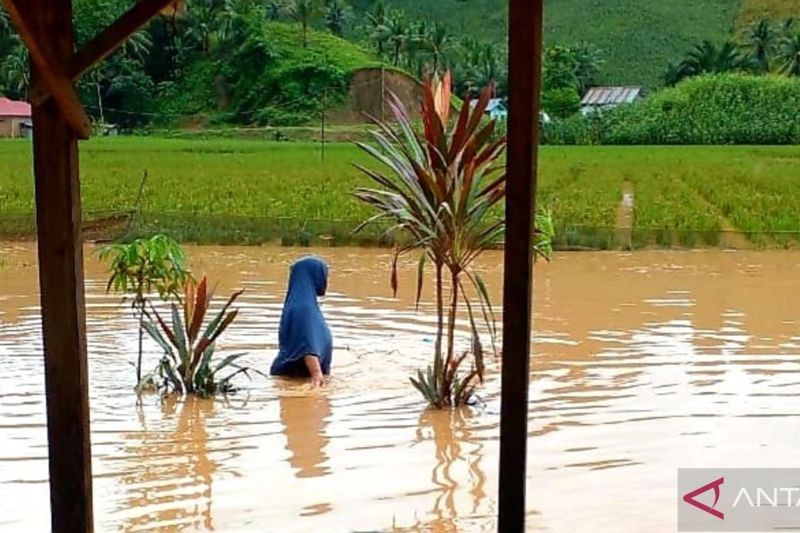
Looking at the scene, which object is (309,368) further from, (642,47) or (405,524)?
(642,47)

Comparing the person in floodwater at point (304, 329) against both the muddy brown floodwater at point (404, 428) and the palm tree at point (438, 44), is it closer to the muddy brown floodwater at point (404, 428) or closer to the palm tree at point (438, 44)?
the muddy brown floodwater at point (404, 428)

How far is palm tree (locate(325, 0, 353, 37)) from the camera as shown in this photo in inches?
1243

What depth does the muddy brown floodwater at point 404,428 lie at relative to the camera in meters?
3.83

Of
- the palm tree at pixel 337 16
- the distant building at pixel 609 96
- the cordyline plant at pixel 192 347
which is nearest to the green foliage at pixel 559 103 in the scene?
the distant building at pixel 609 96

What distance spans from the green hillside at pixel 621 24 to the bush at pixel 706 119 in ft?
26.4

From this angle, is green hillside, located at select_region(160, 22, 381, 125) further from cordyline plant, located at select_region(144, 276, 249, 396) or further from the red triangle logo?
the red triangle logo

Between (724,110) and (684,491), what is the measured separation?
2093 cm

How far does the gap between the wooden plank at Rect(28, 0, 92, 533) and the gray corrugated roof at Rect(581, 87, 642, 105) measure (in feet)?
89.0

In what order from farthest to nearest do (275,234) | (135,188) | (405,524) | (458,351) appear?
(135,188) → (275,234) → (458,351) → (405,524)

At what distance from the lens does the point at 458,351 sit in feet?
21.8

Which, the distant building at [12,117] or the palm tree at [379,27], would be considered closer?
the distant building at [12,117]

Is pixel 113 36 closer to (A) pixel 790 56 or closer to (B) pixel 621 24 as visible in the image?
(A) pixel 790 56

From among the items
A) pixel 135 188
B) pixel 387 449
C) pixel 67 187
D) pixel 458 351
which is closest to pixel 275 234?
pixel 135 188

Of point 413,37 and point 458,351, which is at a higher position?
point 413,37
